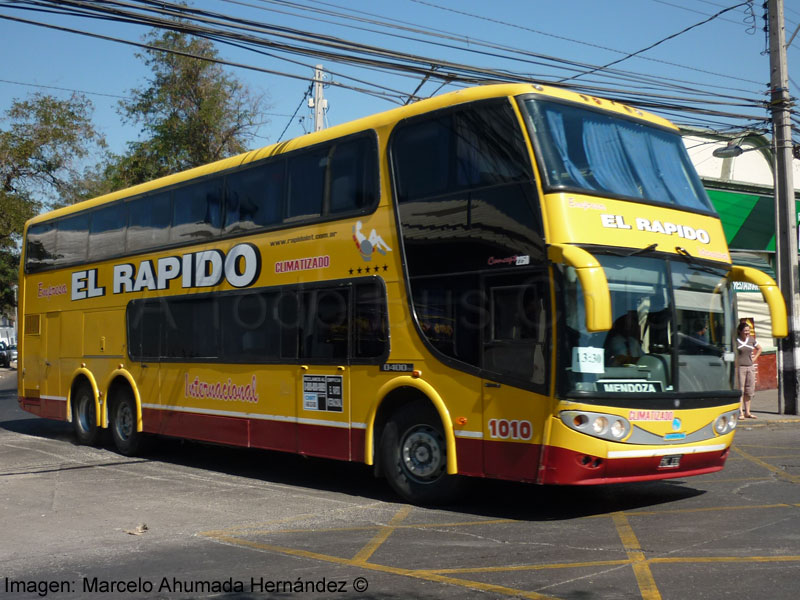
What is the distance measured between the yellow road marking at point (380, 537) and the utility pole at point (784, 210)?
11.2 metres

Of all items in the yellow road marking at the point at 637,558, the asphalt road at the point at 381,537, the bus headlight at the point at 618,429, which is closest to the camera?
the yellow road marking at the point at 637,558

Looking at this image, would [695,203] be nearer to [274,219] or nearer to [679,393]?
[679,393]

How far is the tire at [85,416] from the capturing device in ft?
51.0

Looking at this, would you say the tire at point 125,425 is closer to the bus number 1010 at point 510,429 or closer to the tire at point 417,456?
the tire at point 417,456

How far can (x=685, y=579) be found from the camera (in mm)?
5957

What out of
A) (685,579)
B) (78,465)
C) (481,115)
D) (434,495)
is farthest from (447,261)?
(78,465)

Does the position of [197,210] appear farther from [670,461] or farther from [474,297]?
[670,461]

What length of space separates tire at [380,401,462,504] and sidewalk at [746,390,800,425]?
9496 mm

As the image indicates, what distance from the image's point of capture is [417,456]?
9.38 m

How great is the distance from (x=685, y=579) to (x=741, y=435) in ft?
33.6

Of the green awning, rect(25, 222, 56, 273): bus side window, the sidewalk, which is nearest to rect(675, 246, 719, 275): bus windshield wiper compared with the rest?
the sidewalk

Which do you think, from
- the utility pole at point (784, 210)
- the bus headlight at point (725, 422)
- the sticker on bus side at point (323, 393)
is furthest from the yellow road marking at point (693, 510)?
the utility pole at point (784, 210)

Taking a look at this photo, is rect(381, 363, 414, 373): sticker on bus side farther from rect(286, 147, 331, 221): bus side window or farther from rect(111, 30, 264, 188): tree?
rect(111, 30, 264, 188): tree

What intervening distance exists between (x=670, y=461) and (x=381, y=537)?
9.29ft
